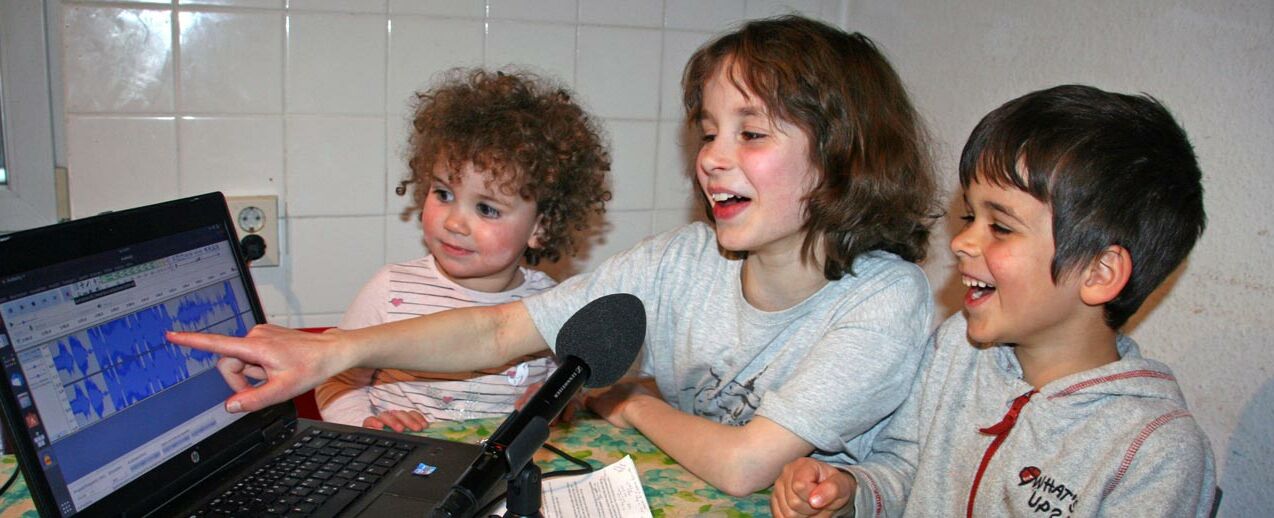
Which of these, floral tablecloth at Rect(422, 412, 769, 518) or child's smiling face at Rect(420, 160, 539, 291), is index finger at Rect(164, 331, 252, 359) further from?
child's smiling face at Rect(420, 160, 539, 291)

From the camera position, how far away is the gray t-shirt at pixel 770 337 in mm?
1066

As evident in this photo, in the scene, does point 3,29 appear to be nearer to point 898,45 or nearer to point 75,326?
Result: point 75,326

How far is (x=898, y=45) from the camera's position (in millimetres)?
1898

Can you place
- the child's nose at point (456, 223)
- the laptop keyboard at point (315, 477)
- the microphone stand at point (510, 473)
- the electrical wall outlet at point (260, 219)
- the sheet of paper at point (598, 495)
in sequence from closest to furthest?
the microphone stand at point (510, 473) → the laptop keyboard at point (315, 477) → the sheet of paper at point (598, 495) → the child's nose at point (456, 223) → the electrical wall outlet at point (260, 219)

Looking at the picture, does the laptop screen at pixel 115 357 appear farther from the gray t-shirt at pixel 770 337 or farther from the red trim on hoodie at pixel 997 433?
the red trim on hoodie at pixel 997 433

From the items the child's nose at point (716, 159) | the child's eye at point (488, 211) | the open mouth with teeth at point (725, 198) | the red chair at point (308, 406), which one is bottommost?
the red chair at point (308, 406)

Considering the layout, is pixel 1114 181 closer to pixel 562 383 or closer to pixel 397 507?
pixel 562 383

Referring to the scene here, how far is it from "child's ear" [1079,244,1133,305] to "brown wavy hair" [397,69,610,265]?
87 centimetres

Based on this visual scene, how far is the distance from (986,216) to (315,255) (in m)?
1.30

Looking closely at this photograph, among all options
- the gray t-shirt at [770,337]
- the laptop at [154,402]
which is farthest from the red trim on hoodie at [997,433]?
the laptop at [154,402]

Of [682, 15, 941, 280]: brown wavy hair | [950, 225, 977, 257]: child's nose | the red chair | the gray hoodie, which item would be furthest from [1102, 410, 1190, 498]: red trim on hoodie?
the red chair

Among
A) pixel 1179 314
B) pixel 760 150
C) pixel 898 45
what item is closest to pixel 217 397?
pixel 760 150

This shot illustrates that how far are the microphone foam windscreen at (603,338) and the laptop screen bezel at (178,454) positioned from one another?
1.24 feet

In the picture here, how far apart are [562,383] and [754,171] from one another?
1.71 feet
